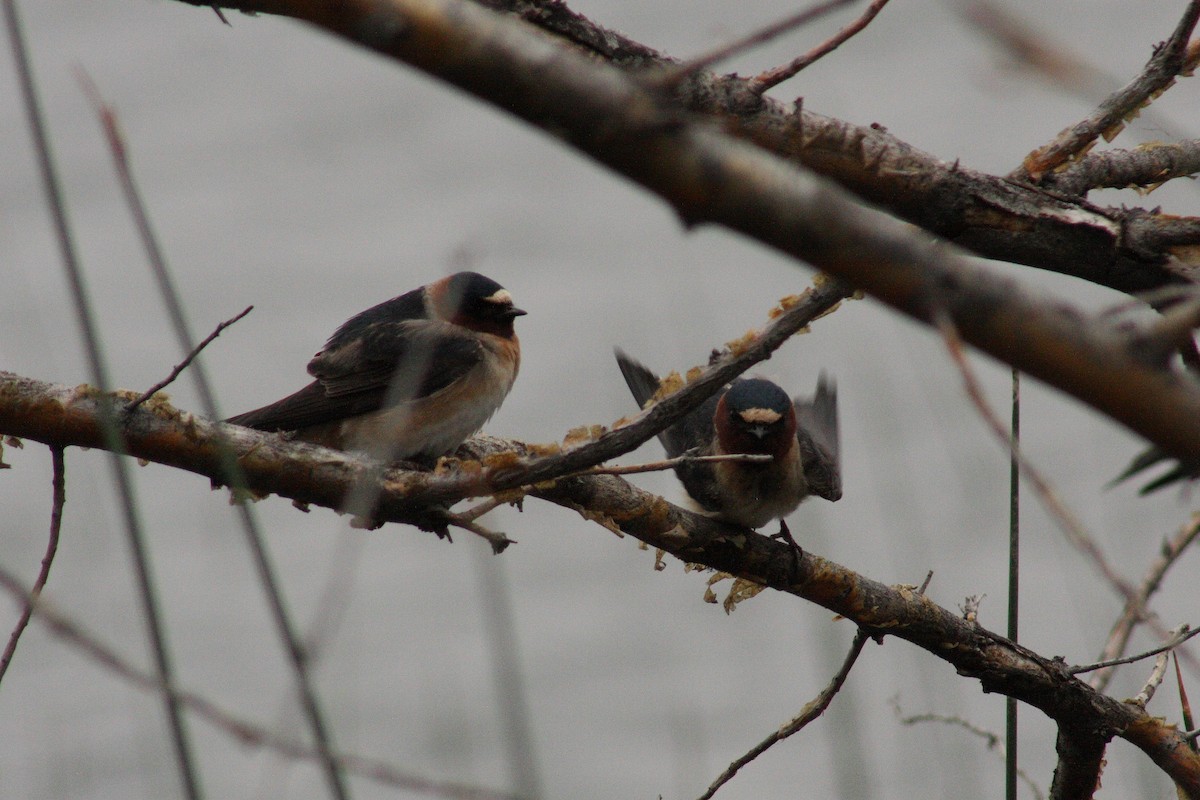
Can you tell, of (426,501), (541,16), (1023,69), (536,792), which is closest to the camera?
(1023,69)

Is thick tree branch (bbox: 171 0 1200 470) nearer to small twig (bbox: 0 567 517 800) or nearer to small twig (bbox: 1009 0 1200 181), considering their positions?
small twig (bbox: 0 567 517 800)

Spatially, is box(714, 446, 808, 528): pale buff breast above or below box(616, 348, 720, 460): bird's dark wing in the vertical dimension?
below

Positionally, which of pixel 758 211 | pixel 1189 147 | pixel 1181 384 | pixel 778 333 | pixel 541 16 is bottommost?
pixel 1181 384

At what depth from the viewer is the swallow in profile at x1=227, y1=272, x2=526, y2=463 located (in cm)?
427

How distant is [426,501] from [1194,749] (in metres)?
1.93

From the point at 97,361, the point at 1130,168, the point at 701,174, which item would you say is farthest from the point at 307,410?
the point at 701,174

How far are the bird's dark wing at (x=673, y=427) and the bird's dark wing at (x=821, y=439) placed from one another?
13.5 inches

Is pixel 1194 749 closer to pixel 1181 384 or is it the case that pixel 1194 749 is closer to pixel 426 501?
pixel 426 501

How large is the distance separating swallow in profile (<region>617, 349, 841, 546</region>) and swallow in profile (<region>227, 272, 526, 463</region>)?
57 centimetres

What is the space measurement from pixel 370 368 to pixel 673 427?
3.61ft

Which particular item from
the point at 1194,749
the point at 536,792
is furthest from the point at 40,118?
the point at 1194,749

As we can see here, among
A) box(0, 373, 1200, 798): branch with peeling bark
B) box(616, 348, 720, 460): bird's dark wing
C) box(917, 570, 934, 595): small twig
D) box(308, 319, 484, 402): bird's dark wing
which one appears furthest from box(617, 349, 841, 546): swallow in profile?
box(308, 319, 484, 402): bird's dark wing

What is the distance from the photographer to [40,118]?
1.24m

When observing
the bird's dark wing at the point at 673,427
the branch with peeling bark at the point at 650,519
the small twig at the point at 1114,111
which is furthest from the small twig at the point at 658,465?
the bird's dark wing at the point at 673,427
